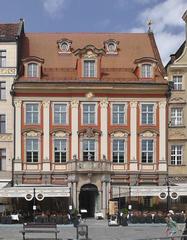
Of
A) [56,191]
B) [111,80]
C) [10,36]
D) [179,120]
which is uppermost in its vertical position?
[10,36]

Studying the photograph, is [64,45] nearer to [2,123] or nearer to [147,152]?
[2,123]

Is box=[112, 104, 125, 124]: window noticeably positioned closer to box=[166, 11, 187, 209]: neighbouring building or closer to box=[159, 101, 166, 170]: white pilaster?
box=[159, 101, 166, 170]: white pilaster

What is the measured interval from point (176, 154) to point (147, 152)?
2246 mm

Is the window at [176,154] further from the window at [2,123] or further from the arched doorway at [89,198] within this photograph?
the window at [2,123]

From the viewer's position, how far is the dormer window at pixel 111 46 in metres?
53.2

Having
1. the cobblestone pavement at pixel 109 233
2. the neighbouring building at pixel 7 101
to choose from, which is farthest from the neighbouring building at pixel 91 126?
the cobblestone pavement at pixel 109 233

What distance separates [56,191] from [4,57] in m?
12.9

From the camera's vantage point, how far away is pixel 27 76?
50062 millimetres

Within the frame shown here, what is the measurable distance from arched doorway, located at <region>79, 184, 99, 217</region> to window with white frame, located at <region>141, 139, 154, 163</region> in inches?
174

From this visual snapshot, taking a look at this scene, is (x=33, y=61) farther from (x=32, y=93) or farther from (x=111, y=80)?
(x=111, y=80)

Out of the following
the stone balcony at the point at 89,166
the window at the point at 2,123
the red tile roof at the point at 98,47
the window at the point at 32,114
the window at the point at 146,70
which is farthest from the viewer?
the red tile roof at the point at 98,47

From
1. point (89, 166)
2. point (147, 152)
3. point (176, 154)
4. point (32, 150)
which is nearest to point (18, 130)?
point (32, 150)

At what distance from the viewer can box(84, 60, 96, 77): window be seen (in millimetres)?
50562

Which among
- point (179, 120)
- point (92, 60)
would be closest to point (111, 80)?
point (92, 60)
